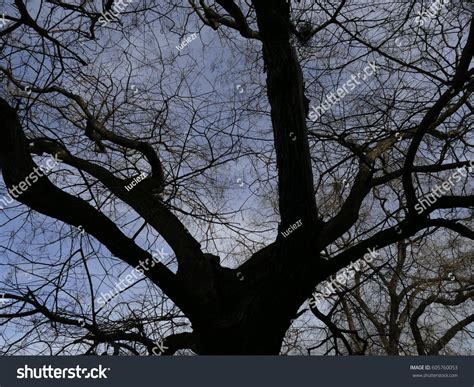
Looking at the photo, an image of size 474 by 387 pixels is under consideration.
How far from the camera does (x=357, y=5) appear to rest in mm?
3607

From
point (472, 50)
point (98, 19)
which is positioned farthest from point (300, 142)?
point (98, 19)

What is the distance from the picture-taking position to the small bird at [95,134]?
3.78 metres

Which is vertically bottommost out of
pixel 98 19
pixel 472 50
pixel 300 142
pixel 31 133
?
pixel 300 142

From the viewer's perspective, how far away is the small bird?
3775mm

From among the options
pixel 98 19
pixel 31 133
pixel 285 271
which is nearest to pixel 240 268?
pixel 285 271

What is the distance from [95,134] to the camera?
155 inches

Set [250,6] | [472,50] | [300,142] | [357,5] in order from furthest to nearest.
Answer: [250,6] → [357,5] → [300,142] → [472,50]

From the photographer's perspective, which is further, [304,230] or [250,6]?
[250,6]

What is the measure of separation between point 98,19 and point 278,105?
1565 millimetres

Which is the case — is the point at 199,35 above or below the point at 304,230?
above

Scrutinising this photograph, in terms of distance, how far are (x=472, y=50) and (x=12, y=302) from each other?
2.78m

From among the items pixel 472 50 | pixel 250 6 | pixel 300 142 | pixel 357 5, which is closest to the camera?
pixel 472 50

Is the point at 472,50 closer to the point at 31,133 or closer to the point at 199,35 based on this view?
the point at 199,35

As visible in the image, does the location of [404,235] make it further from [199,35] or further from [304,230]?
[199,35]
